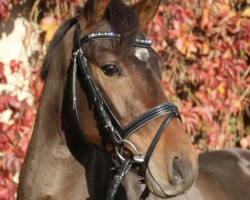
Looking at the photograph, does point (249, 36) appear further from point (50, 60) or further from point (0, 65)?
point (50, 60)

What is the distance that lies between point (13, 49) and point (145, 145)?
2277mm

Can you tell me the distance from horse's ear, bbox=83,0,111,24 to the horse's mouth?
0.70 metres

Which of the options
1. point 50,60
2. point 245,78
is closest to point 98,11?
point 50,60

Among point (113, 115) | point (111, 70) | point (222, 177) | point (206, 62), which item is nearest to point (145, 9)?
point (111, 70)

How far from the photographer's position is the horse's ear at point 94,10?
1935 millimetres

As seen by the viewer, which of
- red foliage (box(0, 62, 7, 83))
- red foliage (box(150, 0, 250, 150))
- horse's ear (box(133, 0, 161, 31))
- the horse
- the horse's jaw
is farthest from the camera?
red foliage (box(150, 0, 250, 150))

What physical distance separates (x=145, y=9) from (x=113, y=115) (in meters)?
0.61

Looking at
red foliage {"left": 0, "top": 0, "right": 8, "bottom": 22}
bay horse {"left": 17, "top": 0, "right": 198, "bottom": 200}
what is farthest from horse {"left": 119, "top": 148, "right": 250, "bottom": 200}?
red foliage {"left": 0, "top": 0, "right": 8, "bottom": 22}

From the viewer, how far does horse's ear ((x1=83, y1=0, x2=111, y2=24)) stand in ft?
6.35

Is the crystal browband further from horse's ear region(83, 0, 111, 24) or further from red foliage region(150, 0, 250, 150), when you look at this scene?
red foliage region(150, 0, 250, 150)

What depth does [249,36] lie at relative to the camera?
13.7 ft

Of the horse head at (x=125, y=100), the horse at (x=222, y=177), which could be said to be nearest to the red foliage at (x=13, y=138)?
the horse at (x=222, y=177)

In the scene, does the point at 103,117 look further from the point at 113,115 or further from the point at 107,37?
the point at 107,37

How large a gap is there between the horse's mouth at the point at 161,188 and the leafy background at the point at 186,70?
189 cm
